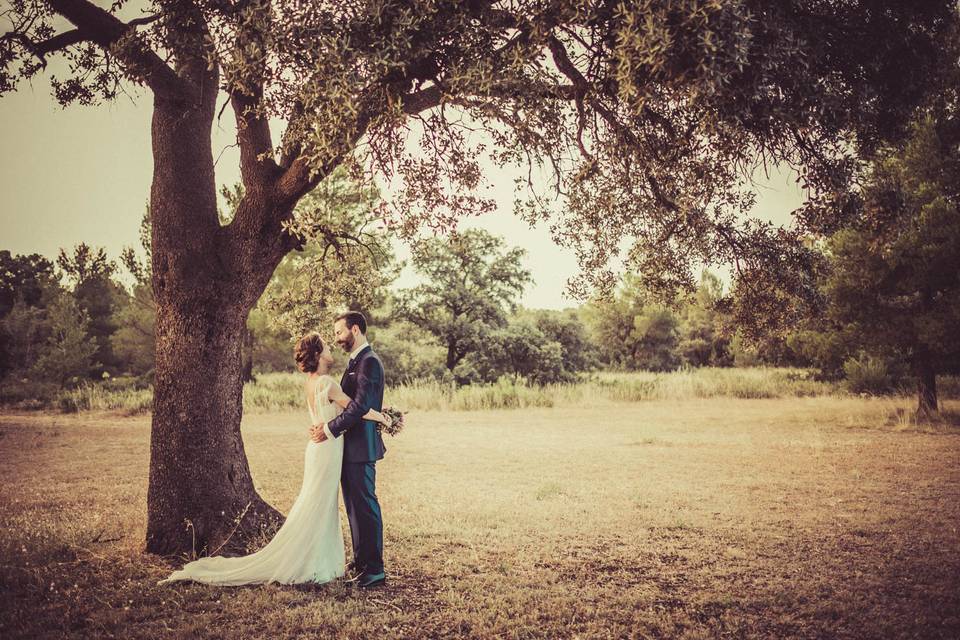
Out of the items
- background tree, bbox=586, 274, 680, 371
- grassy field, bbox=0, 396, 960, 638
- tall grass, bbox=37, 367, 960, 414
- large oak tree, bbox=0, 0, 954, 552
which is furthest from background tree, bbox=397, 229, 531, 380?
background tree, bbox=586, 274, 680, 371

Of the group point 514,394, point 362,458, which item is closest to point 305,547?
point 362,458

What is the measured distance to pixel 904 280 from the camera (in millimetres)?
17156

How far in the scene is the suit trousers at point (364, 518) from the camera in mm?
5963

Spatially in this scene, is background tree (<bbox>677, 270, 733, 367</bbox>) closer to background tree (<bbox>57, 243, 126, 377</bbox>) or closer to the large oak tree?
background tree (<bbox>57, 243, 126, 377</bbox>)

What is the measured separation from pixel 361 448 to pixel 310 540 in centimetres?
107

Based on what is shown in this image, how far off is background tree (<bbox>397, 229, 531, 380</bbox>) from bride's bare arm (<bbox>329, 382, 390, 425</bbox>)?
67.0 feet

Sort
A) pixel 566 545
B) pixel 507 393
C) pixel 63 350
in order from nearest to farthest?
1. pixel 566 545
2. pixel 507 393
3. pixel 63 350

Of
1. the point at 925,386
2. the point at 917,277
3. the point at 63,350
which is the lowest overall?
the point at 925,386

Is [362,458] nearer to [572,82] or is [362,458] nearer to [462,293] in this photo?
[572,82]

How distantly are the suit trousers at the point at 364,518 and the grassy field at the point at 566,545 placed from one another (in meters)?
0.33

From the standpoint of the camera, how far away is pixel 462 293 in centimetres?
2673

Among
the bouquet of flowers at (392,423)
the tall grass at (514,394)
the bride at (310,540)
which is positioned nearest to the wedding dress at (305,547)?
the bride at (310,540)

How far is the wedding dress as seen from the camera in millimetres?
5941

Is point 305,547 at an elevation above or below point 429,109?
below
